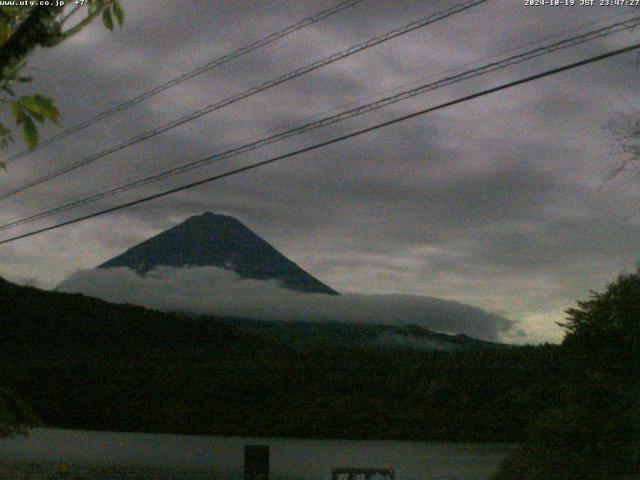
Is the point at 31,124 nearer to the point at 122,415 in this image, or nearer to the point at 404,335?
the point at 122,415

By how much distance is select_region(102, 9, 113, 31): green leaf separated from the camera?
3887mm

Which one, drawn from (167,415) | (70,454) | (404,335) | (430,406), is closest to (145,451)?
(70,454)

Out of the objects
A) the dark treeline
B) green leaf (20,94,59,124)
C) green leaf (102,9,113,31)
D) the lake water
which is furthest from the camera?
the dark treeline

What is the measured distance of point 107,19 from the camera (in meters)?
3.90

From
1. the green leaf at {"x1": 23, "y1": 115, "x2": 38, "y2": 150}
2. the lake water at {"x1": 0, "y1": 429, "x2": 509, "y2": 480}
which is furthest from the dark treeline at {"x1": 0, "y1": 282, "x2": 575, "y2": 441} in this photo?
the green leaf at {"x1": 23, "y1": 115, "x2": 38, "y2": 150}

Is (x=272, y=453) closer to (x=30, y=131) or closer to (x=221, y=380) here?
(x=221, y=380)

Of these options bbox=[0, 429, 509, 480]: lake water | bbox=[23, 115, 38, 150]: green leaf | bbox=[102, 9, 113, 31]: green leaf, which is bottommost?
bbox=[0, 429, 509, 480]: lake water

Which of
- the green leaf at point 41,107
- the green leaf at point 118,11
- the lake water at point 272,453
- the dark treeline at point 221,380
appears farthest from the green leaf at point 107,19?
the dark treeline at point 221,380

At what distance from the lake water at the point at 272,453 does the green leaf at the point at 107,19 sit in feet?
47.1

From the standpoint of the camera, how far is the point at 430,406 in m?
29.1

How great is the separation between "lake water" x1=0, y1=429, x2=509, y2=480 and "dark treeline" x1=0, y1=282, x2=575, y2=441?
2.90 ft

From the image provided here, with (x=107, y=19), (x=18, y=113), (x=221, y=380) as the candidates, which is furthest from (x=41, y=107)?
(x=221, y=380)

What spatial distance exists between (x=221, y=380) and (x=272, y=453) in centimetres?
1522

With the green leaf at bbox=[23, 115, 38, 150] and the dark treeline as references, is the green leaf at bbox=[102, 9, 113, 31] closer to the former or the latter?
the green leaf at bbox=[23, 115, 38, 150]
